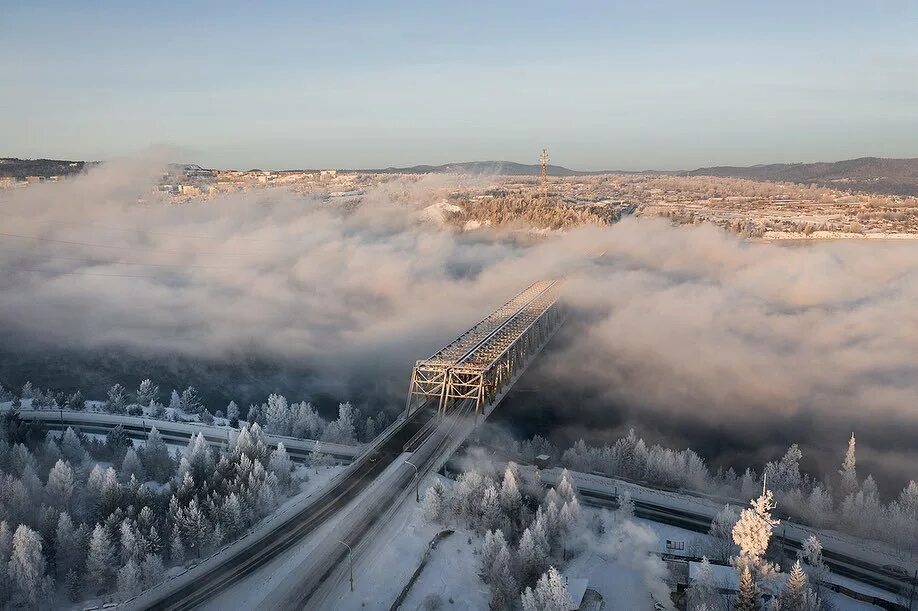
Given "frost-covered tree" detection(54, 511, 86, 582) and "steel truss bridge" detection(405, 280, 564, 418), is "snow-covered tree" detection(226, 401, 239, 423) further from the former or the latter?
"frost-covered tree" detection(54, 511, 86, 582)

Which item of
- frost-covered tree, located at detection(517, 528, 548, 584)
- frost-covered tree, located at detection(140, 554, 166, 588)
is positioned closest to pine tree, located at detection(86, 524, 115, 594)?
frost-covered tree, located at detection(140, 554, 166, 588)

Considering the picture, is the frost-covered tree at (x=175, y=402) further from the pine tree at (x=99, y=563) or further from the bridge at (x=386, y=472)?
the pine tree at (x=99, y=563)

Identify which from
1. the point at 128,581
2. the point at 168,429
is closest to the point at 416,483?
the point at 128,581

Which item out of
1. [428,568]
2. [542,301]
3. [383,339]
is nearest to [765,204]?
[542,301]

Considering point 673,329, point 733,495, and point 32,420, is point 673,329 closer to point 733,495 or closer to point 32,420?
point 733,495

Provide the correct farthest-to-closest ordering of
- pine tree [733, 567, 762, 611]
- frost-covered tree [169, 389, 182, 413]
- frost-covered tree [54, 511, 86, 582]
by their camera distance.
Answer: frost-covered tree [169, 389, 182, 413], frost-covered tree [54, 511, 86, 582], pine tree [733, 567, 762, 611]

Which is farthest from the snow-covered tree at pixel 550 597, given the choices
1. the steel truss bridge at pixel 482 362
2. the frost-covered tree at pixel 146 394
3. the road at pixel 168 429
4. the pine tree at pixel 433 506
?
the frost-covered tree at pixel 146 394

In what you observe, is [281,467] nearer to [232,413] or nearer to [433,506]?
[433,506]
